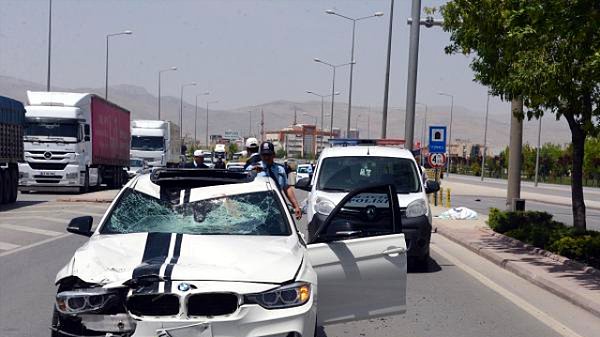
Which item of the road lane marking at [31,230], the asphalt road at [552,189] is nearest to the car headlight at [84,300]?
the road lane marking at [31,230]

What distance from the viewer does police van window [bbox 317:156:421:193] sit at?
44.4 ft

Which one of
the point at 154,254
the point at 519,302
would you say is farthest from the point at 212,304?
the point at 519,302

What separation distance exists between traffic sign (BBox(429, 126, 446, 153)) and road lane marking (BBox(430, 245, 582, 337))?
13414 millimetres

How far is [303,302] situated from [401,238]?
1.49m

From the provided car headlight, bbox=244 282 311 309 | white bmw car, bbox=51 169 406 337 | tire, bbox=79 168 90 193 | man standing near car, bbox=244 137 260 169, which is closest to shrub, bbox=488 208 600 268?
man standing near car, bbox=244 137 260 169

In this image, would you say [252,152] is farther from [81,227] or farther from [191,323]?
[191,323]

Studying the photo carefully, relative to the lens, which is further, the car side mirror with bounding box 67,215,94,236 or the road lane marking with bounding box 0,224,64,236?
the road lane marking with bounding box 0,224,64,236

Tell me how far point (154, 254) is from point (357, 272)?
5.42 ft

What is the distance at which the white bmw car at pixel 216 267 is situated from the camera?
5.25m

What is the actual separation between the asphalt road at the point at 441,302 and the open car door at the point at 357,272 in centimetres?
166

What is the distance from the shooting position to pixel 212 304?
209 inches

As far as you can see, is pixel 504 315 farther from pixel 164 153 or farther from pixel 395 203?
pixel 164 153

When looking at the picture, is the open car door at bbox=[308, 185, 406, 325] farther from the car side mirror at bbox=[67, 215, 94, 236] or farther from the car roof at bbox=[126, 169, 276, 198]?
the car side mirror at bbox=[67, 215, 94, 236]

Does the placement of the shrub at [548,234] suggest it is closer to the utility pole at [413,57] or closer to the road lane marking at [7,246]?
the utility pole at [413,57]
